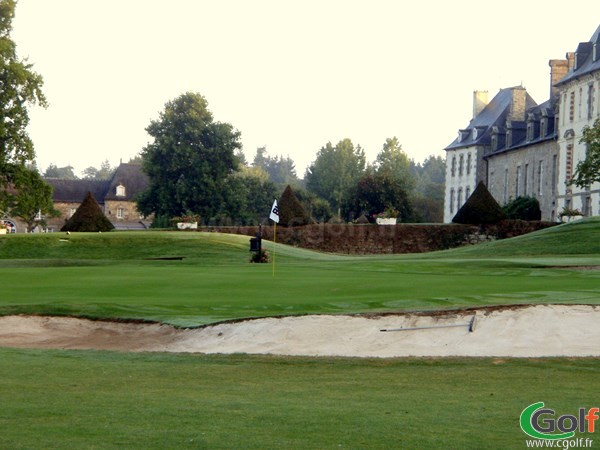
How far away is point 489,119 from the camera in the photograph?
105625 millimetres

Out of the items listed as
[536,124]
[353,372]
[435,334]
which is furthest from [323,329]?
[536,124]

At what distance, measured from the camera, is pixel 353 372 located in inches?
578

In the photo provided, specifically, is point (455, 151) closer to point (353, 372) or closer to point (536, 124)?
point (536, 124)

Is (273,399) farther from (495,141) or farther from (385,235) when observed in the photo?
(495,141)

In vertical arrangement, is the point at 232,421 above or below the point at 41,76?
below

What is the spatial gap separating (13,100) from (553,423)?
50.2 m

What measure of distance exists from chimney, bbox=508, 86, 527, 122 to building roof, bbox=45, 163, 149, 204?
150 feet

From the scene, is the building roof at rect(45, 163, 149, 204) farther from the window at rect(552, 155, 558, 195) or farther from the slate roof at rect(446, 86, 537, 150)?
the window at rect(552, 155, 558, 195)

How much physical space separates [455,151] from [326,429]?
101 metres

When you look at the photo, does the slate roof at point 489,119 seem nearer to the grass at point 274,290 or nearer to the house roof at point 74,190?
the house roof at point 74,190

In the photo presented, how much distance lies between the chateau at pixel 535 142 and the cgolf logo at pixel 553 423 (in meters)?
59.1

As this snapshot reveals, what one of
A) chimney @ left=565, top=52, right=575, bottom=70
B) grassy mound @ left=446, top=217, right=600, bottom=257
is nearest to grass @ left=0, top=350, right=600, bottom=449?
grassy mound @ left=446, top=217, right=600, bottom=257

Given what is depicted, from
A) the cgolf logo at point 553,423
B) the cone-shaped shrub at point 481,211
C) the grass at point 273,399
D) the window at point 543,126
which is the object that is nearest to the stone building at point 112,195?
the window at point 543,126

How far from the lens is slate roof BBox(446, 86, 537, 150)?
103 m
